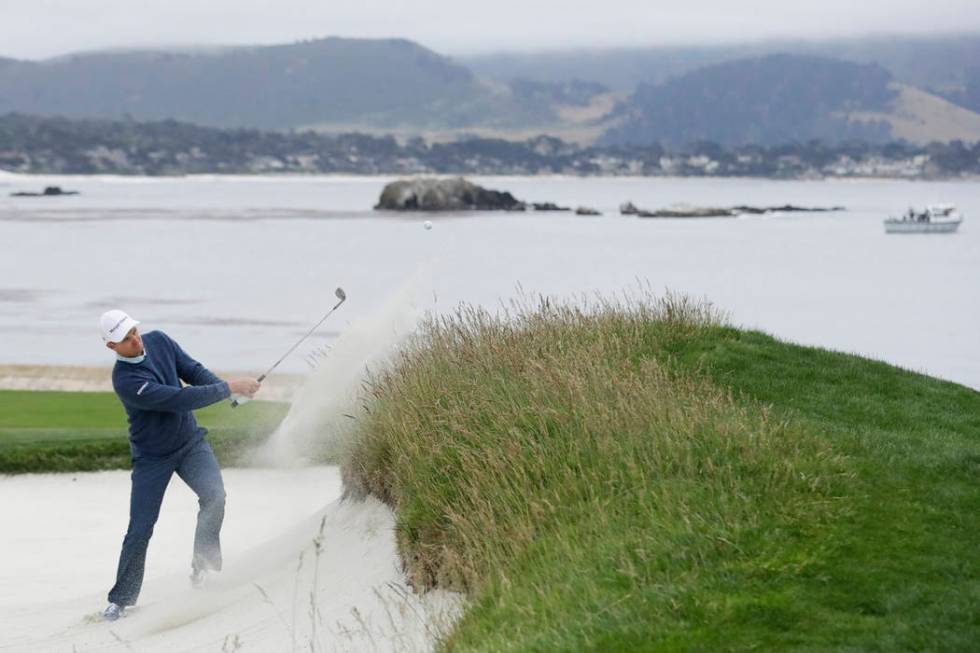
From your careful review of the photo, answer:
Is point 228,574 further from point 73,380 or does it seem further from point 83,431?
Result: point 73,380

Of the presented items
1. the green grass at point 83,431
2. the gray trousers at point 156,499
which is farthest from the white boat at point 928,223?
the gray trousers at point 156,499

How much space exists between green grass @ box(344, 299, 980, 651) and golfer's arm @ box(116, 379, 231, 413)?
63.3 inches

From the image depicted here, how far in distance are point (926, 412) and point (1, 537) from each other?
9.84 meters

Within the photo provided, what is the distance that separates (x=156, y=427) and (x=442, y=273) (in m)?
74.9

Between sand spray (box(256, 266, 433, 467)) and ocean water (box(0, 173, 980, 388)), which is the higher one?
sand spray (box(256, 266, 433, 467))

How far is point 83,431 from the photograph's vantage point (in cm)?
1980

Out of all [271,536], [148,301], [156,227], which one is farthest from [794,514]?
[156,227]

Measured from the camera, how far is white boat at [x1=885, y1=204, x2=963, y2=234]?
431 feet

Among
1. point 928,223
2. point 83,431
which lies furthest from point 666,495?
point 928,223

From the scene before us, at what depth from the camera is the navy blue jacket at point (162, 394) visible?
429 inches

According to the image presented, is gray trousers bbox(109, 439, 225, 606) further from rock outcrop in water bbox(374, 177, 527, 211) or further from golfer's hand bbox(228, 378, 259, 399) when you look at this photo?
rock outcrop in water bbox(374, 177, 527, 211)

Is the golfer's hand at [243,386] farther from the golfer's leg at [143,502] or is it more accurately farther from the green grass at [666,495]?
the green grass at [666,495]

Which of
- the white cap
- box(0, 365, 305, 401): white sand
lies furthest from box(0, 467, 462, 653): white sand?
box(0, 365, 305, 401): white sand

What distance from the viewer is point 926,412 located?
512 inches
